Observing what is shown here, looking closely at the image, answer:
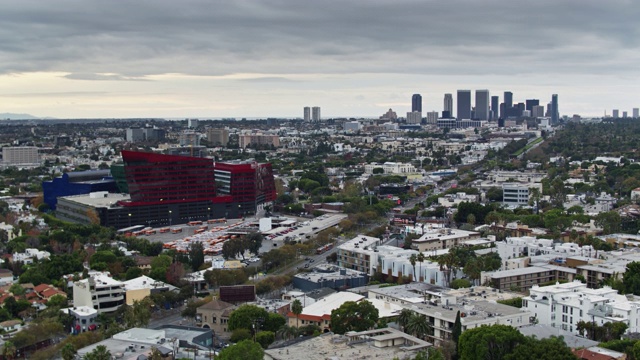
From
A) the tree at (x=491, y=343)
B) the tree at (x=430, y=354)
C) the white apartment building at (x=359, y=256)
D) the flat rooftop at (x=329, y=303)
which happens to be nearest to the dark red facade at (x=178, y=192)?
the white apartment building at (x=359, y=256)

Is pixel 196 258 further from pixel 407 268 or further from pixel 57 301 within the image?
pixel 407 268

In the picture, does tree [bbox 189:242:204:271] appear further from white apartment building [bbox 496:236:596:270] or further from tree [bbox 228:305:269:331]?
white apartment building [bbox 496:236:596:270]

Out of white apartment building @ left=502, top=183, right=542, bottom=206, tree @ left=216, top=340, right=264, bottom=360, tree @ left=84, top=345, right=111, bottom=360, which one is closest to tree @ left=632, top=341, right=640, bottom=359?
tree @ left=216, top=340, right=264, bottom=360

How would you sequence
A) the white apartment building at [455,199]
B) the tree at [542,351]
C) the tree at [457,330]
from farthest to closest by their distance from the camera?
the white apartment building at [455,199] < the tree at [457,330] < the tree at [542,351]

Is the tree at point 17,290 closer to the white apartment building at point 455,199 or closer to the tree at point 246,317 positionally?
the tree at point 246,317

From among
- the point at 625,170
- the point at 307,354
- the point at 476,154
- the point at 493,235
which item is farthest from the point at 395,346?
the point at 476,154

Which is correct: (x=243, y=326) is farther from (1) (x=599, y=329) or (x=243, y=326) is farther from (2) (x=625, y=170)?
(2) (x=625, y=170)
